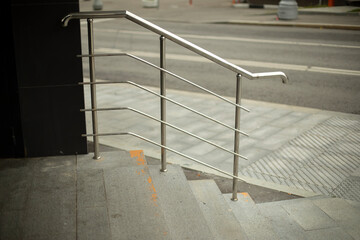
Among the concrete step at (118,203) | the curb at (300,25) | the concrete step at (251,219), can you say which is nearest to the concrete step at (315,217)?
the concrete step at (251,219)

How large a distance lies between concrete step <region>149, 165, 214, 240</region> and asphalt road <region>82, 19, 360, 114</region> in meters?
5.08

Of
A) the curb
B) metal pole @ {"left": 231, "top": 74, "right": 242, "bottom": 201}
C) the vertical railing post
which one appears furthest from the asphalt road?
the vertical railing post

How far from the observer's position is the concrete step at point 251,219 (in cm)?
411

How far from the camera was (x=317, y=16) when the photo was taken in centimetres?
2219

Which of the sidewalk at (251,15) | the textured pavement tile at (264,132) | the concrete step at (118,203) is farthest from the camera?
the sidewalk at (251,15)

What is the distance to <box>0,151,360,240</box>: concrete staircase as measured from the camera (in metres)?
3.55

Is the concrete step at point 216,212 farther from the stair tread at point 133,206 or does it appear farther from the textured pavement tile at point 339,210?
the textured pavement tile at point 339,210

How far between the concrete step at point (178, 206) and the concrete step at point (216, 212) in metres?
0.20

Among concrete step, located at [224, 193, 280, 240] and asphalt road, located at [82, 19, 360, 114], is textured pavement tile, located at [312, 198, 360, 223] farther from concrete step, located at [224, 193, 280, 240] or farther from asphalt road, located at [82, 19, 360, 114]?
asphalt road, located at [82, 19, 360, 114]

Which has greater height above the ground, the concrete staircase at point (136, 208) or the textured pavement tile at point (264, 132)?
the concrete staircase at point (136, 208)

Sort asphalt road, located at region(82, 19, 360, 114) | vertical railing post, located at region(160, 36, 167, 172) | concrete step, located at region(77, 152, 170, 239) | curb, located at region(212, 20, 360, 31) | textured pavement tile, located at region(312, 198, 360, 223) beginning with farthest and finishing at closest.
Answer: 1. curb, located at region(212, 20, 360, 31)
2. asphalt road, located at region(82, 19, 360, 114)
3. textured pavement tile, located at region(312, 198, 360, 223)
4. vertical railing post, located at region(160, 36, 167, 172)
5. concrete step, located at region(77, 152, 170, 239)

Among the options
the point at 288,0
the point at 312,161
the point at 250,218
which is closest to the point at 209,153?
the point at 312,161

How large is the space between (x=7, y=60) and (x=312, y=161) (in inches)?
156

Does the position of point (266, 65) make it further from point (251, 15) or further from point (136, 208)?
point (251, 15)
